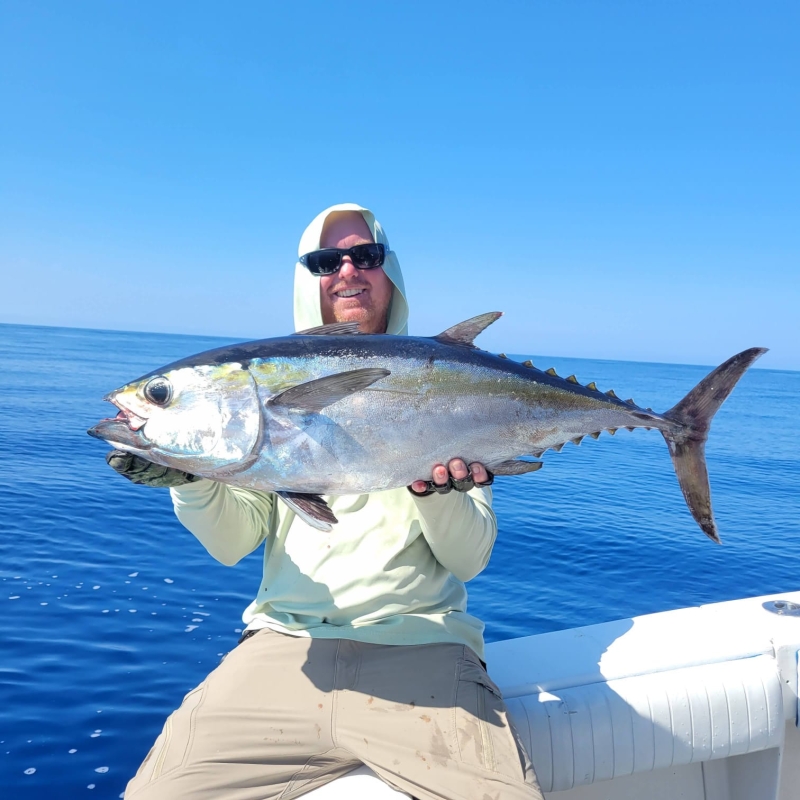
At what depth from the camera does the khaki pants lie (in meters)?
2.55

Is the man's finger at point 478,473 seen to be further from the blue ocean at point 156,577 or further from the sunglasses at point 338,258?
the blue ocean at point 156,577

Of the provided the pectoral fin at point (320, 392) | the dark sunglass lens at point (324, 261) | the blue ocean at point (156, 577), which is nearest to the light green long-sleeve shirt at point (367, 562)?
the pectoral fin at point (320, 392)

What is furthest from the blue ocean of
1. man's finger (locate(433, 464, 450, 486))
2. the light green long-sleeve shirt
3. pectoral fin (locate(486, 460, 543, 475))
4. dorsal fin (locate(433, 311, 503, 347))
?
dorsal fin (locate(433, 311, 503, 347))

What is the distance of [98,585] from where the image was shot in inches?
349

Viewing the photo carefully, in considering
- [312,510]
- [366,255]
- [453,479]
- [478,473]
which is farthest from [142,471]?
[366,255]

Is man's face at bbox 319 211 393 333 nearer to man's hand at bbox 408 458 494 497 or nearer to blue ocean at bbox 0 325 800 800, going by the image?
man's hand at bbox 408 458 494 497

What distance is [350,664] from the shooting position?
2.89 metres

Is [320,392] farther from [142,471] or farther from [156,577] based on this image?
[156,577]

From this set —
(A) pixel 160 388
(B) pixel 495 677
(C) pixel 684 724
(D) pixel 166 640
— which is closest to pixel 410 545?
(B) pixel 495 677

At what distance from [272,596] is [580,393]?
1.75 metres

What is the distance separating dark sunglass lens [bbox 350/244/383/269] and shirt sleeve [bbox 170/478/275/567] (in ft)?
4.65

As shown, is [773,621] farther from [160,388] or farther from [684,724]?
[160,388]

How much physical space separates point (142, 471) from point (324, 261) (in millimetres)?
1754

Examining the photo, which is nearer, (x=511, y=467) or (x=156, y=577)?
(x=511, y=467)
